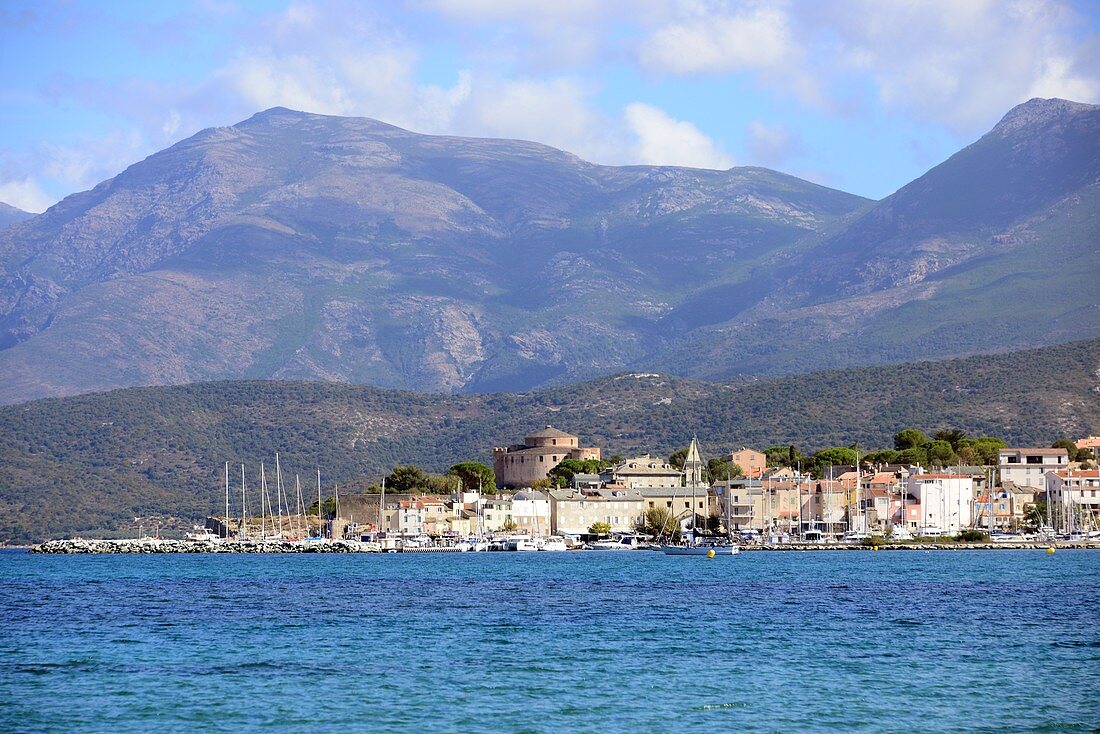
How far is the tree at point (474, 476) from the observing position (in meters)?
151

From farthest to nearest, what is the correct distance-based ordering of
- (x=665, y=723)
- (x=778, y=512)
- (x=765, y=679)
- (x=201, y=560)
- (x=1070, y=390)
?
(x=1070, y=390) < (x=778, y=512) < (x=201, y=560) < (x=765, y=679) < (x=665, y=723)

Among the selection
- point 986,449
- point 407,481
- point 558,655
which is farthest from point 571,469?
point 558,655

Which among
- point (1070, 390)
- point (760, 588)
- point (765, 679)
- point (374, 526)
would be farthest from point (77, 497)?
point (765, 679)

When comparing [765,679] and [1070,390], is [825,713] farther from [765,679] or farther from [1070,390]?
[1070,390]

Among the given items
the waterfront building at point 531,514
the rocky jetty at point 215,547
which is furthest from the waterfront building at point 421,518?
the rocky jetty at point 215,547

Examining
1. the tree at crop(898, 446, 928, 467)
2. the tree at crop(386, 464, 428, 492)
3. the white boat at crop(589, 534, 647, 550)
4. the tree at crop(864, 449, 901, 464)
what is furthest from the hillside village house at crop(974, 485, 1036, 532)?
the tree at crop(386, 464, 428, 492)

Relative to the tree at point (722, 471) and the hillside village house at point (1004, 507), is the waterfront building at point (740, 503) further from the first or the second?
the hillside village house at point (1004, 507)

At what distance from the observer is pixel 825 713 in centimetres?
3133

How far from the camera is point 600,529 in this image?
423ft

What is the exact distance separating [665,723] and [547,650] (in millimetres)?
10724

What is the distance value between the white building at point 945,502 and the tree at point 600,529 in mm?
25154

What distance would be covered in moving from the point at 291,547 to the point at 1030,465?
60.4 metres

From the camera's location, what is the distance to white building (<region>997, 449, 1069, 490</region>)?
130 meters

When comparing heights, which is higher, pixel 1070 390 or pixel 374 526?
pixel 1070 390
